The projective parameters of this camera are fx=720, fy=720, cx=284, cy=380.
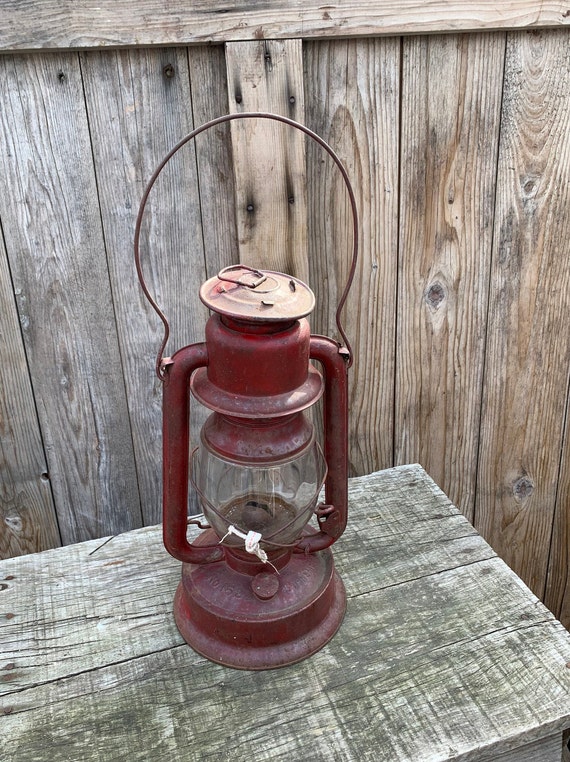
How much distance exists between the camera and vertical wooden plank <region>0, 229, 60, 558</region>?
52.7 inches

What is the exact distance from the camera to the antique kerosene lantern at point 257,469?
3.14ft

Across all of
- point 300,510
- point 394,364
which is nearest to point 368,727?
point 300,510

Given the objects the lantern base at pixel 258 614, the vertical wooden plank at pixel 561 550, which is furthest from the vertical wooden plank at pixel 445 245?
the lantern base at pixel 258 614

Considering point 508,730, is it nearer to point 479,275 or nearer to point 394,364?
point 394,364

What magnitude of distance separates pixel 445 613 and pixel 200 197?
0.83 m

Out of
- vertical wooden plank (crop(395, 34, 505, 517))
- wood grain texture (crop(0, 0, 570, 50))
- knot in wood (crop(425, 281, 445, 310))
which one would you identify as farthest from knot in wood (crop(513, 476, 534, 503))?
wood grain texture (crop(0, 0, 570, 50))

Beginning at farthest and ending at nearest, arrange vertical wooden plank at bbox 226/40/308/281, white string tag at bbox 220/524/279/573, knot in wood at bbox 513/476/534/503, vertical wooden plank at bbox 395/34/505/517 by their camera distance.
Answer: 1. knot in wood at bbox 513/476/534/503
2. vertical wooden plank at bbox 395/34/505/517
3. vertical wooden plank at bbox 226/40/308/281
4. white string tag at bbox 220/524/279/573

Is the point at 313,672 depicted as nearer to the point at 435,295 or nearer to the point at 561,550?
the point at 435,295

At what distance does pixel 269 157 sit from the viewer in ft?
4.08

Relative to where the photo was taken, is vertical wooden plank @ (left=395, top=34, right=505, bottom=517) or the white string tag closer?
the white string tag

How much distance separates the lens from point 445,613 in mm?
1160

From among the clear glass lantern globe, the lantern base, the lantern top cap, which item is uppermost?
the lantern top cap

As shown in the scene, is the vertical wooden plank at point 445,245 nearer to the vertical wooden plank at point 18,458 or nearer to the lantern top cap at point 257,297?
the lantern top cap at point 257,297

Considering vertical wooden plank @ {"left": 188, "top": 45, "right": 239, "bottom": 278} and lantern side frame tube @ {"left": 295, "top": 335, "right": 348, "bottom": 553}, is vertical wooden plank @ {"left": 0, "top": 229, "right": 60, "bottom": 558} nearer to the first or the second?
vertical wooden plank @ {"left": 188, "top": 45, "right": 239, "bottom": 278}
